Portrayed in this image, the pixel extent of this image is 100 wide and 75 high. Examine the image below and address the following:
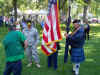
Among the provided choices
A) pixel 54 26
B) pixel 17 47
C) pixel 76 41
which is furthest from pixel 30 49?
pixel 17 47

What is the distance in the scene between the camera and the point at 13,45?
15.1 feet

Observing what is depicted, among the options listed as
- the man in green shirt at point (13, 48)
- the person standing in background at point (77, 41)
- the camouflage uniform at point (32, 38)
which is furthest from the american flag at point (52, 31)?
the man in green shirt at point (13, 48)

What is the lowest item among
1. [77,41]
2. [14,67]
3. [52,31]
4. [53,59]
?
[53,59]

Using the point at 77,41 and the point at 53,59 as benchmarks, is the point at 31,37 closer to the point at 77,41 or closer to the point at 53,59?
the point at 53,59

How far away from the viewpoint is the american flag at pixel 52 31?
22.5 ft

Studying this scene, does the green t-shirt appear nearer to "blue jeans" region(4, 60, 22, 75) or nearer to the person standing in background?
"blue jeans" region(4, 60, 22, 75)

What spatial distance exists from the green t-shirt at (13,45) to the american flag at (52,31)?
86.6 inches

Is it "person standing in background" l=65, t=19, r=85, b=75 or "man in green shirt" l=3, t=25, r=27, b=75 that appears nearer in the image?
"man in green shirt" l=3, t=25, r=27, b=75

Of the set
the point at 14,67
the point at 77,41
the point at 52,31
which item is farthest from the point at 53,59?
the point at 14,67

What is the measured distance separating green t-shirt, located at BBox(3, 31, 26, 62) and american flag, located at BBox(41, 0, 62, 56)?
2.20 meters

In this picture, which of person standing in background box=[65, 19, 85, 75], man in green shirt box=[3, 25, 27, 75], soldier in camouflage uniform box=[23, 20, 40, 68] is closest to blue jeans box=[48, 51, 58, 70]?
soldier in camouflage uniform box=[23, 20, 40, 68]

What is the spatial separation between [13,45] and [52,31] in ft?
8.17

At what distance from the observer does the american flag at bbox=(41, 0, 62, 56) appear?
684 centimetres

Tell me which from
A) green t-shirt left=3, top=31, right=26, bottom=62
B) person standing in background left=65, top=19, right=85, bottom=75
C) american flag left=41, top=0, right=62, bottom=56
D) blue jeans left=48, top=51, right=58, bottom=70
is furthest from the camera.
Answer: blue jeans left=48, top=51, right=58, bottom=70
